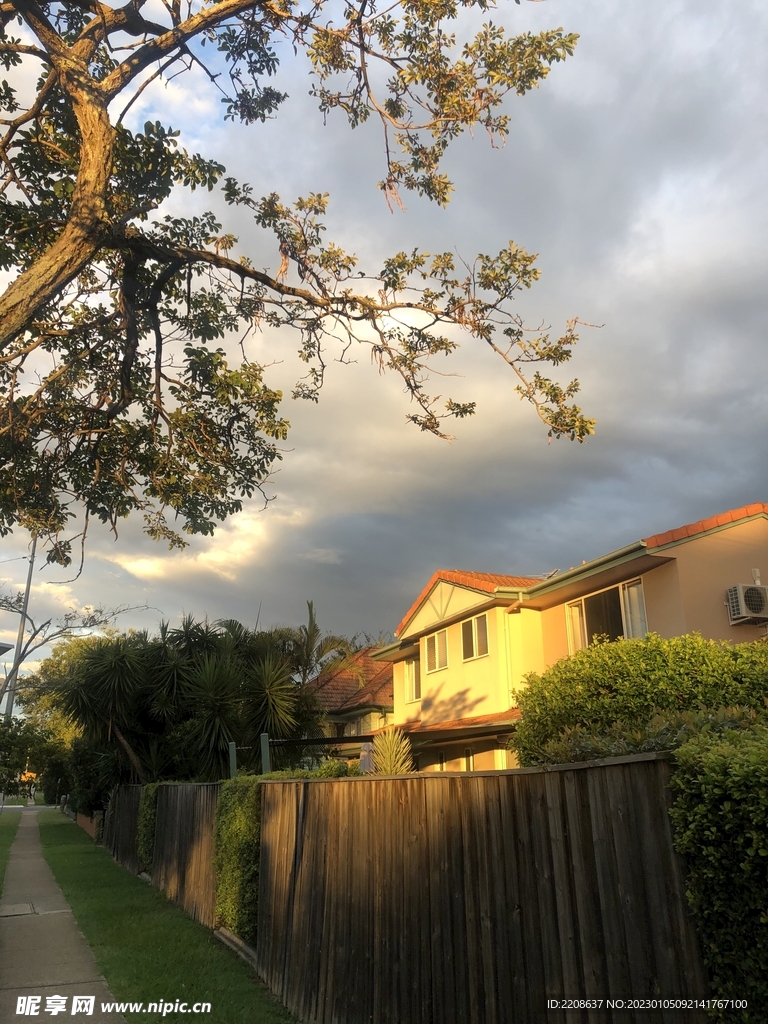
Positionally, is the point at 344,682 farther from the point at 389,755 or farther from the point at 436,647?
the point at 389,755

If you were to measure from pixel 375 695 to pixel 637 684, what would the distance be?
787 inches

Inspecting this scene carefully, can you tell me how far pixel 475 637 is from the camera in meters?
20.1

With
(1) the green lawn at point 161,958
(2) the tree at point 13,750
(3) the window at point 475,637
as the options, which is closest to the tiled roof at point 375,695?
(3) the window at point 475,637

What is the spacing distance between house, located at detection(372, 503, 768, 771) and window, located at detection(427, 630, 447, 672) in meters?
0.03

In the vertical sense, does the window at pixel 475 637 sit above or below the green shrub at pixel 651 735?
above

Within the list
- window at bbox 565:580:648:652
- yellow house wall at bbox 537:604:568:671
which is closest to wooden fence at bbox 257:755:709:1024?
window at bbox 565:580:648:652

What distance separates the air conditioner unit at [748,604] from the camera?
14.4 meters

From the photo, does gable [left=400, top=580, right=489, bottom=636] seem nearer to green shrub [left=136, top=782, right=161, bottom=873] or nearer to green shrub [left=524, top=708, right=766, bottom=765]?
green shrub [left=136, top=782, right=161, bottom=873]

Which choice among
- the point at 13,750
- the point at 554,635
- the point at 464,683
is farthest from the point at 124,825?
the point at 554,635

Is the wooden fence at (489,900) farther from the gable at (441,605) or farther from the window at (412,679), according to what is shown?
the window at (412,679)

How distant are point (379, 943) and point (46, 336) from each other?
723 centimetres

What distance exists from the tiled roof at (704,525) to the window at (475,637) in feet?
19.7

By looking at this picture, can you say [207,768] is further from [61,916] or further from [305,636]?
[305,636]

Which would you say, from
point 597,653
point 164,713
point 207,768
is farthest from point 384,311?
point 164,713
